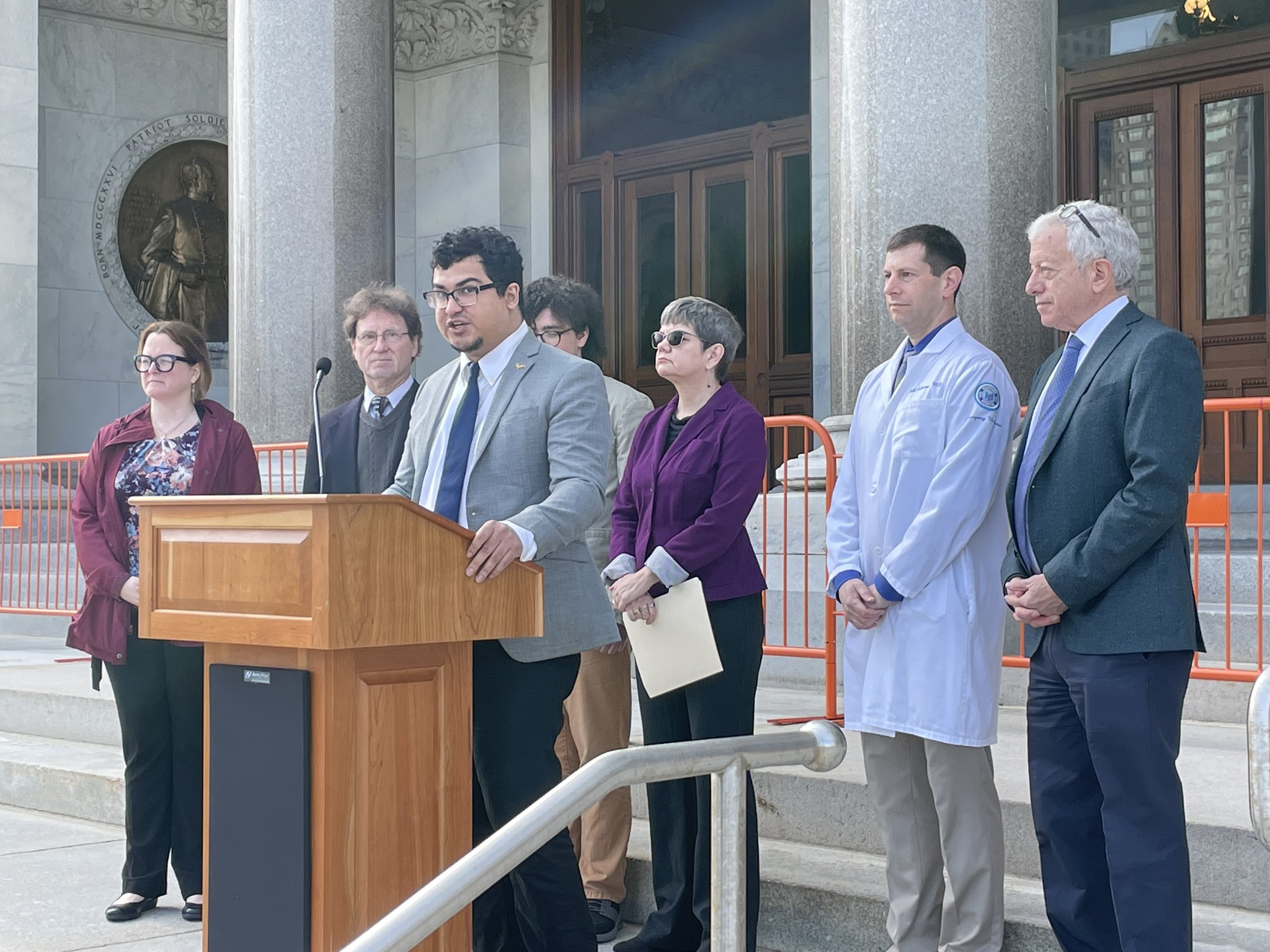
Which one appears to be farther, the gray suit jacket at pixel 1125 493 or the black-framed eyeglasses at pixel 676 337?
the black-framed eyeglasses at pixel 676 337

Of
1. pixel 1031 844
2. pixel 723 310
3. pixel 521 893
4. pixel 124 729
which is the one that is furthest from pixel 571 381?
pixel 124 729

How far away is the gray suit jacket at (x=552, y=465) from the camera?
404 cm

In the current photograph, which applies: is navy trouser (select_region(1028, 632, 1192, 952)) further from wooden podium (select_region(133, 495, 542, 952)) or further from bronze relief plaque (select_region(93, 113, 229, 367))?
bronze relief plaque (select_region(93, 113, 229, 367))

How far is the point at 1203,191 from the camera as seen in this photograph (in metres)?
11.4

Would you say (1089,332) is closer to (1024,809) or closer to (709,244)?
(1024,809)

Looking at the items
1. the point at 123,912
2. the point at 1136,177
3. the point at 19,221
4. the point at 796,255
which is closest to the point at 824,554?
the point at 123,912

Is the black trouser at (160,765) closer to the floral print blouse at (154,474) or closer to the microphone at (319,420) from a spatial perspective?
the floral print blouse at (154,474)

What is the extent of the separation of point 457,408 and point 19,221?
1137cm

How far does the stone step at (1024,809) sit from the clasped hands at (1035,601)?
1.00 m

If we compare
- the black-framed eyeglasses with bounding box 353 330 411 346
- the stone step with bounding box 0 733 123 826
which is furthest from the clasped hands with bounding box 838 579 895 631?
the stone step with bounding box 0 733 123 826

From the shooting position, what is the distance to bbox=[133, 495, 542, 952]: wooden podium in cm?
344

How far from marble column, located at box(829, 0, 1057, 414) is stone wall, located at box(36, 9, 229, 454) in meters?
9.88

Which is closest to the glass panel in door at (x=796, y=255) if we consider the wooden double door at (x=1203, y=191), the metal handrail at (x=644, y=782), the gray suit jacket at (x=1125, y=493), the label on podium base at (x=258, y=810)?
the wooden double door at (x=1203, y=191)

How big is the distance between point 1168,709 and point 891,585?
0.80 m
